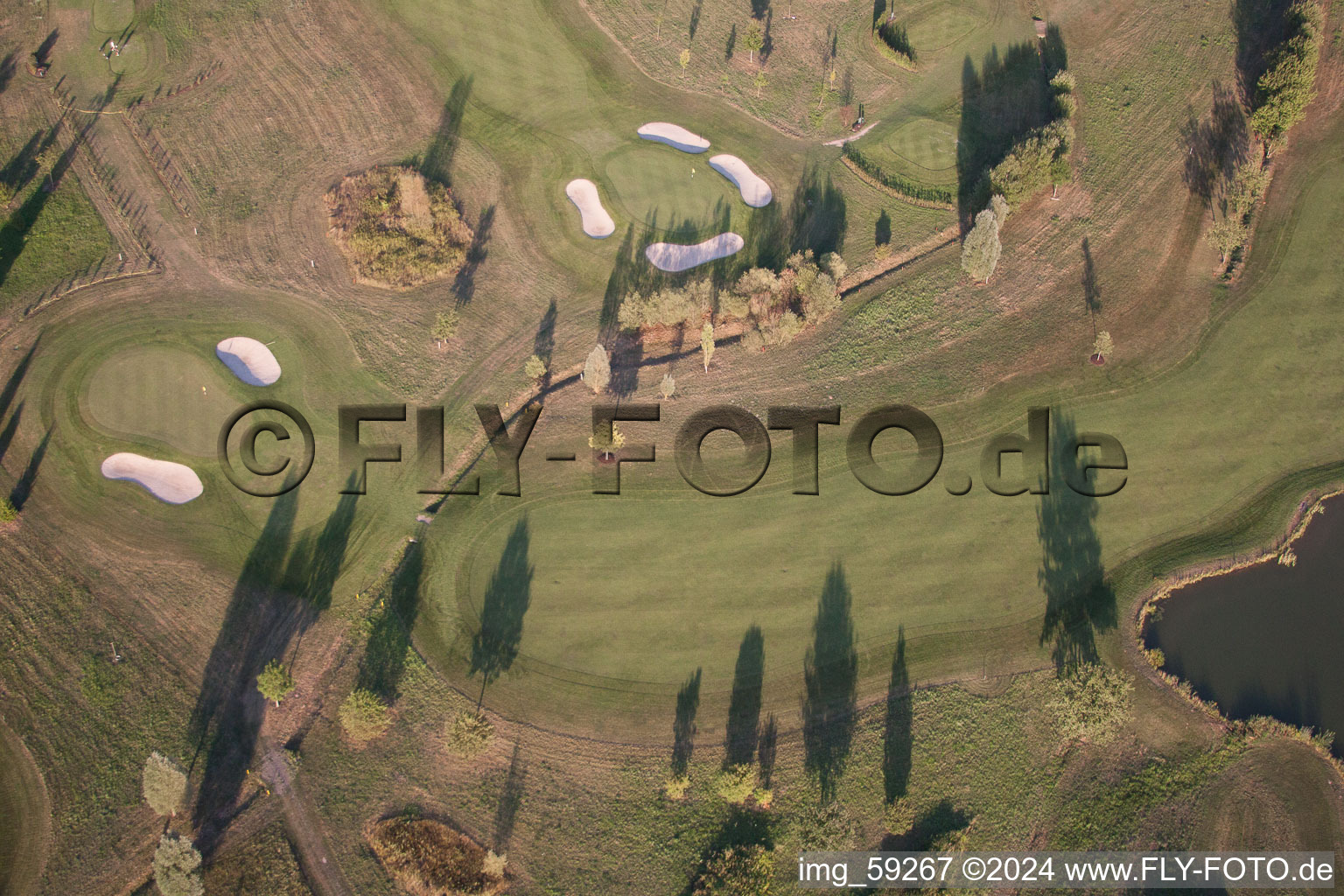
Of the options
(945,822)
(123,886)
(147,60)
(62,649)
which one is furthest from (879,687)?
(147,60)

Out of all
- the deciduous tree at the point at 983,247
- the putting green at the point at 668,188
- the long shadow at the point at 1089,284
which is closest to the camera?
the deciduous tree at the point at 983,247

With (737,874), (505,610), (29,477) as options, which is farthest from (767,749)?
(29,477)

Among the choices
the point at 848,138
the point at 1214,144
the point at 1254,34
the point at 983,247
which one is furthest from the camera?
the point at 1254,34

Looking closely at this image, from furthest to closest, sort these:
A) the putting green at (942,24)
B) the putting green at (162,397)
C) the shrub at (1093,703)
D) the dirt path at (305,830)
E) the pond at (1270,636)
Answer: the putting green at (942,24), the putting green at (162,397), the pond at (1270,636), the shrub at (1093,703), the dirt path at (305,830)

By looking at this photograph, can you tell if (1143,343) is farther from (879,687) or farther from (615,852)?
(615,852)

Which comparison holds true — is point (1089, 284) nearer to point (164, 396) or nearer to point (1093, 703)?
point (1093, 703)

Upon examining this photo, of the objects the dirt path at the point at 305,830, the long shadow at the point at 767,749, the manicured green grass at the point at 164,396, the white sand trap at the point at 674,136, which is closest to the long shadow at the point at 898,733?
the long shadow at the point at 767,749

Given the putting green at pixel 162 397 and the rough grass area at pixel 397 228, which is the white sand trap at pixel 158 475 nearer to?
the putting green at pixel 162 397
